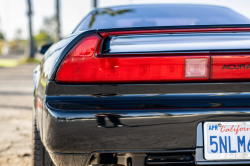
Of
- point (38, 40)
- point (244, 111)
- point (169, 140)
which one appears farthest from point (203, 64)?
point (38, 40)

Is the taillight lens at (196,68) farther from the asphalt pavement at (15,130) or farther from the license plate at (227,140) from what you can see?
the asphalt pavement at (15,130)

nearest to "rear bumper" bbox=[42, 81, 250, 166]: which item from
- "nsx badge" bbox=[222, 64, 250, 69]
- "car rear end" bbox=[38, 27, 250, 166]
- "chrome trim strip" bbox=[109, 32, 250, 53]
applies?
"car rear end" bbox=[38, 27, 250, 166]

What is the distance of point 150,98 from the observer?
1.23 metres

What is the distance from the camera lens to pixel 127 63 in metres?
1.27

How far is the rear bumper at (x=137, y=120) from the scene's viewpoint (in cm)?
119

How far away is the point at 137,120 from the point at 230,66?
55 centimetres

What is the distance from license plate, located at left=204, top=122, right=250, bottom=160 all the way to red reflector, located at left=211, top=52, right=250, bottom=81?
0.24 m

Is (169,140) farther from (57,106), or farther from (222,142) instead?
(57,106)

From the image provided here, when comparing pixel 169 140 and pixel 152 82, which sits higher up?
pixel 152 82

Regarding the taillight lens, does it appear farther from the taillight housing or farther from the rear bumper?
the rear bumper

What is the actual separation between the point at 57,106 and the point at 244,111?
3.02 ft

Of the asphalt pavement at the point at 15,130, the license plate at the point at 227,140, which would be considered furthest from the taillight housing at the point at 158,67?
the asphalt pavement at the point at 15,130

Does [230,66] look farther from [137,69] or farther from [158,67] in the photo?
[137,69]

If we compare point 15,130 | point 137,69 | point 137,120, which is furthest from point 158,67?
point 15,130
